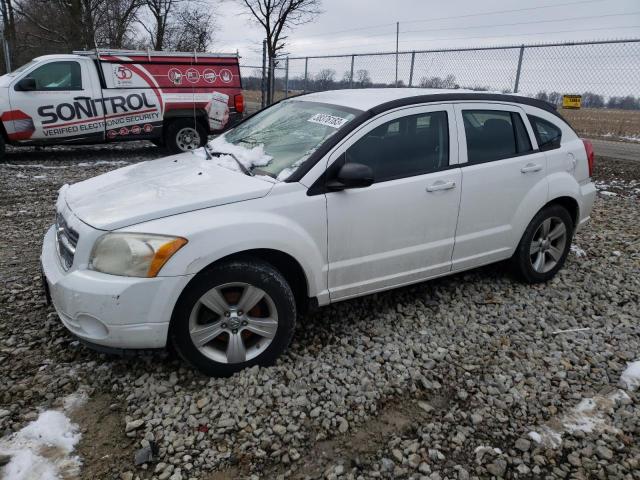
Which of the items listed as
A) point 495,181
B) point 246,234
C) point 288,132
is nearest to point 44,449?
point 246,234

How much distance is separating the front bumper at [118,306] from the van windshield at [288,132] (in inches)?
40.3

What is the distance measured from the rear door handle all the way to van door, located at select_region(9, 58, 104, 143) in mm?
8078

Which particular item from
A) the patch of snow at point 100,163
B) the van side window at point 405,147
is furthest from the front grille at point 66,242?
the patch of snow at point 100,163

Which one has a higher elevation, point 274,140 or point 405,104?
Answer: point 405,104

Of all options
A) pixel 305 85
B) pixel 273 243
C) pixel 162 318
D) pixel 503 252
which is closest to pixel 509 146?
pixel 503 252

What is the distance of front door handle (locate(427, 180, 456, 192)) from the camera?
11.3 ft

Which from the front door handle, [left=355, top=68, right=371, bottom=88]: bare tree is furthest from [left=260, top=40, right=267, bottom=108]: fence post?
the front door handle

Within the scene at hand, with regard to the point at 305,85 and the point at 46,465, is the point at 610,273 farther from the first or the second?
the point at 305,85

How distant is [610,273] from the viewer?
15.3 feet

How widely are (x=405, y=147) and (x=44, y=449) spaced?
2.78 meters

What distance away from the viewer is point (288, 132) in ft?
11.8

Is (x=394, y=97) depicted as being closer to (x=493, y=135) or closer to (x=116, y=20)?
(x=493, y=135)

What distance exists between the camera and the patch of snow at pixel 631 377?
3020 mm

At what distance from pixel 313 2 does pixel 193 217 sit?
19.1m
